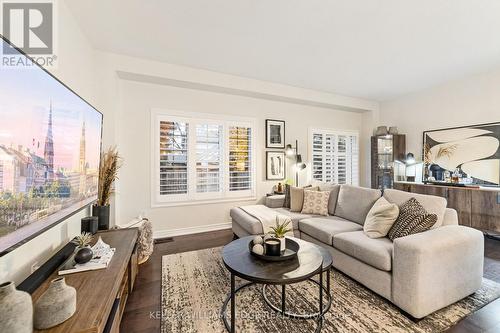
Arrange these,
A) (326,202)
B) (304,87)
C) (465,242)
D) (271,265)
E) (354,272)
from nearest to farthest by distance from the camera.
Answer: (271,265), (465,242), (354,272), (326,202), (304,87)

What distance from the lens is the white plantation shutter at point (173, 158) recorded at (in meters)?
3.63

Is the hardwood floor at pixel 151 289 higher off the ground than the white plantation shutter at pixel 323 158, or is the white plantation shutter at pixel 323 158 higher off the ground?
the white plantation shutter at pixel 323 158

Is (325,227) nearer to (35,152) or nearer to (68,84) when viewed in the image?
(35,152)

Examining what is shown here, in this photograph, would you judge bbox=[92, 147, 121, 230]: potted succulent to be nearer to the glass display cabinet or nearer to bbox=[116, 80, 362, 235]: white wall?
bbox=[116, 80, 362, 235]: white wall

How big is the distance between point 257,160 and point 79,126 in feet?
9.73

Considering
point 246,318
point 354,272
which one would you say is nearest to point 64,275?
point 246,318

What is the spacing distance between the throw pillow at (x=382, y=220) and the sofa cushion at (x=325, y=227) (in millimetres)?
308

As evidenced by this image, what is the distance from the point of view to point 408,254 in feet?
5.50

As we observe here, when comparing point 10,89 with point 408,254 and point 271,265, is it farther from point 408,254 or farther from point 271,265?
point 408,254

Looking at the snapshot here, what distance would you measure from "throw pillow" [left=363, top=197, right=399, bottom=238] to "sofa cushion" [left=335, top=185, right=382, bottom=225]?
1.44 feet

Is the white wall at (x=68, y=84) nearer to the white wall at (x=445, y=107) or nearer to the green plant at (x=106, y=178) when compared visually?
the green plant at (x=106, y=178)

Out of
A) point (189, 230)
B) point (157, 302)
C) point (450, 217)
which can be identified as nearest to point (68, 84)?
point (157, 302)

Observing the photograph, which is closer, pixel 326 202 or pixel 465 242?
pixel 465 242

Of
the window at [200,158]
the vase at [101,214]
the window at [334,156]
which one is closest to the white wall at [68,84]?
the vase at [101,214]
